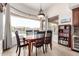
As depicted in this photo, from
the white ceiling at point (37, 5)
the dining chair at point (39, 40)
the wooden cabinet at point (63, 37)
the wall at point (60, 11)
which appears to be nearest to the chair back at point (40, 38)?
the dining chair at point (39, 40)

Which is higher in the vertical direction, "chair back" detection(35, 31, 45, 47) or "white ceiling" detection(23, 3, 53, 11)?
"white ceiling" detection(23, 3, 53, 11)

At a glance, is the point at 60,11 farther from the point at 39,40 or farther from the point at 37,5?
the point at 39,40

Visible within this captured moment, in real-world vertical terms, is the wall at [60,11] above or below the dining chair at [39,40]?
above

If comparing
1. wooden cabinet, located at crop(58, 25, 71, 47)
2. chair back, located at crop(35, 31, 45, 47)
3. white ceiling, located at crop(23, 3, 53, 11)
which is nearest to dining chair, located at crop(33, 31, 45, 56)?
chair back, located at crop(35, 31, 45, 47)

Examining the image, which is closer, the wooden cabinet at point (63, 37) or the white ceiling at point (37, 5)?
the white ceiling at point (37, 5)

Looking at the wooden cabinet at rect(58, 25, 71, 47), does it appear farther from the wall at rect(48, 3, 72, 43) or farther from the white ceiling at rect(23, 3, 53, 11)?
the white ceiling at rect(23, 3, 53, 11)

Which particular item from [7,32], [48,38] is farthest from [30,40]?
[7,32]

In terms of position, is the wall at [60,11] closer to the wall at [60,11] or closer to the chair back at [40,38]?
the wall at [60,11]

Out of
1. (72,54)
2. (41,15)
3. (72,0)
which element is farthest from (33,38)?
(72,0)

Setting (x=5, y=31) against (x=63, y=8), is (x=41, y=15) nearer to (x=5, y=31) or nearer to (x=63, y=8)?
(x=63, y=8)

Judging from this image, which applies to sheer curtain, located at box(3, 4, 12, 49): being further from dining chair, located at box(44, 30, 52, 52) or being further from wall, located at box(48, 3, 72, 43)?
wall, located at box(48, 3, 72, 43)

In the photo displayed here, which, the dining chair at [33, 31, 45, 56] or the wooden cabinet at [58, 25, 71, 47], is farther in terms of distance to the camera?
the wooden cabinet at [58, 25, 71, 47]

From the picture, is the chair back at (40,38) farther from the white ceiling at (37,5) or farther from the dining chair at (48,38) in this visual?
the white ceiling at (37,5)

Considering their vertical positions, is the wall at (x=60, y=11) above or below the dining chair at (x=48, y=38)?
above
